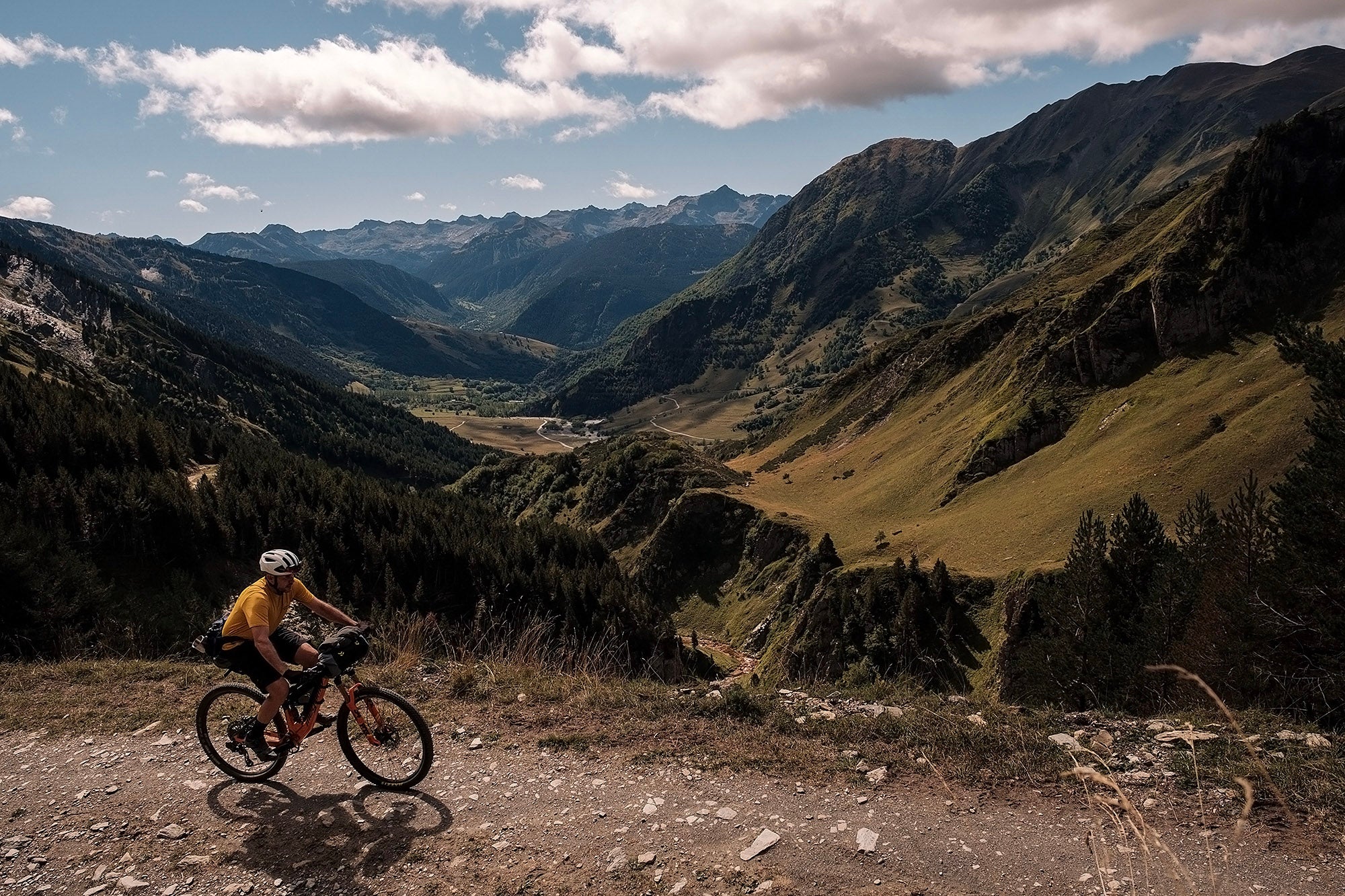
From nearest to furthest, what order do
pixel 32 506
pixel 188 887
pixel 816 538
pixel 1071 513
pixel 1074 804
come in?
pixel 188 887 < pixel 1074 804 < pixel 32 506 < pixel 1071 513 < pixel 816 538

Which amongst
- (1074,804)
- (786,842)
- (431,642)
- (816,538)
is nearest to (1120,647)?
(1074,804)

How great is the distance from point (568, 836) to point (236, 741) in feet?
18.9

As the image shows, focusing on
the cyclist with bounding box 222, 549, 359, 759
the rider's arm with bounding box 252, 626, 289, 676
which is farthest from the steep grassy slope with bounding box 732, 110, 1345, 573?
the rider's arm with bounding box 252, 626, 289, 676

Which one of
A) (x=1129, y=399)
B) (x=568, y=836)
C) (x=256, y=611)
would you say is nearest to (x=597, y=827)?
(x=568, y=836)

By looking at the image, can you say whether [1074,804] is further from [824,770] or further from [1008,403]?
[1008,403]

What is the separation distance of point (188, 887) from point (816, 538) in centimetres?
8061

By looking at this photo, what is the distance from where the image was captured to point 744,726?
12586 millimetres

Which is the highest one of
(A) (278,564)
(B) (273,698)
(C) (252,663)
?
(A) (278,564)

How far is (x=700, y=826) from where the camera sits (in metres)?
9.67

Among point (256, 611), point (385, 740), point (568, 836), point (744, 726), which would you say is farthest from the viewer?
point (744, 726)

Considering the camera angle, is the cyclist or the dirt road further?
the cyclist

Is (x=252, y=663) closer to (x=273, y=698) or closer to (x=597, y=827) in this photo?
(x=273, y=698)

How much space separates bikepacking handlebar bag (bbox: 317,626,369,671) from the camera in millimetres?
10789

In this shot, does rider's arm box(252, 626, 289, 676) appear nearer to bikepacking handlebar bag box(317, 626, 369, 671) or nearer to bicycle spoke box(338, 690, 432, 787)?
bikepacking handlebar bag box(317, 626, 369, 671)
